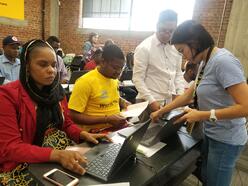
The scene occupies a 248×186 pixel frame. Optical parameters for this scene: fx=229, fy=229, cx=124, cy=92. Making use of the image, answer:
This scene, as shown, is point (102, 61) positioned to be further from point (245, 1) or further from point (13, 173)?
point (245, 1)

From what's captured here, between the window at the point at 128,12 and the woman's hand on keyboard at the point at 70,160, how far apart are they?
18.0ft

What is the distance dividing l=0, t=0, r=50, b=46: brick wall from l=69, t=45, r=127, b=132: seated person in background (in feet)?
21.9

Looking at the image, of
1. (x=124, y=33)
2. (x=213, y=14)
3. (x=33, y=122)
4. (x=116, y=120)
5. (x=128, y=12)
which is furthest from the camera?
(x=124, y=33)

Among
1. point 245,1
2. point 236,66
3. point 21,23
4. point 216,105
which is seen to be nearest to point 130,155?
point 216,105

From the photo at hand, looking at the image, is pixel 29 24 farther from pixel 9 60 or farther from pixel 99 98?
pixel 99 98

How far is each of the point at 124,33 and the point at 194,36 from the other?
6.19 metres

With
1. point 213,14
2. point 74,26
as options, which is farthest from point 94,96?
point 74,26

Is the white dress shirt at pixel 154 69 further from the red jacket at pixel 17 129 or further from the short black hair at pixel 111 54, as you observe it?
the red jacket at pixel 17 129

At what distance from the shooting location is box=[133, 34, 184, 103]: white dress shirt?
2043mm

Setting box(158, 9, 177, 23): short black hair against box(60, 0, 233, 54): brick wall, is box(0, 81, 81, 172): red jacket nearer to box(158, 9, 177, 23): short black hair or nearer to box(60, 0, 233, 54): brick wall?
box(158, 9, 177, 23): short black hair

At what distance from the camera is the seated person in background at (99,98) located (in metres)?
1.58

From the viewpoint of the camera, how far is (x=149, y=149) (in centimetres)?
125

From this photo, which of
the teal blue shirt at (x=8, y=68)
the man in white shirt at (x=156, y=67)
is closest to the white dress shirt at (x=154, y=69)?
the man in white shirt at (x=156, y=67)

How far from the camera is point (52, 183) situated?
882 millimetres
